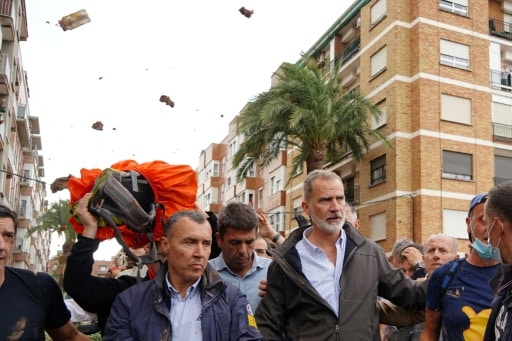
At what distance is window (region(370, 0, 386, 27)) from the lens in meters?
30.3

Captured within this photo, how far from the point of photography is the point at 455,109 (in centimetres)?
2856

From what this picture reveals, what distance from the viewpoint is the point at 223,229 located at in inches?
170

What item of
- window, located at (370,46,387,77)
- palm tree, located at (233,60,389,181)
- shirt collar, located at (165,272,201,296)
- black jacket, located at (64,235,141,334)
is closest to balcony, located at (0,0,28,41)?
palm tree, located at (233,60,389,181)

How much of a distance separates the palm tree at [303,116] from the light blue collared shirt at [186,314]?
63.1 ft

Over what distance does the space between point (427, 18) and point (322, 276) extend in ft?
88.4

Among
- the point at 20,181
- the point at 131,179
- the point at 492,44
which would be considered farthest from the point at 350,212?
the point at 20,181

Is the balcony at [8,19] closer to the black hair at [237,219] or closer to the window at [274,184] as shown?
the window at [274,184]

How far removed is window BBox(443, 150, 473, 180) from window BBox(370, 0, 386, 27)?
7074 millimetres

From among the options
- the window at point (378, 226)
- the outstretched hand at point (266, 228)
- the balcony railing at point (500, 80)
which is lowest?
the outstretched hand at point (266, 228)

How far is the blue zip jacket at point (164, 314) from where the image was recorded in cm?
334

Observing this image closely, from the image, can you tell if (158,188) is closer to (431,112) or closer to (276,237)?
(276,237)

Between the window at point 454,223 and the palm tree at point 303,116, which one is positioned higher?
the palm tree at point 303,116

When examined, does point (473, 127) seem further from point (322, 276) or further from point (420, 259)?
point (322, 276)

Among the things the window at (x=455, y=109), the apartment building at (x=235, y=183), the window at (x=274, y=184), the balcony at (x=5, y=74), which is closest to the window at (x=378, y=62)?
the window at (x=455, y=109)
